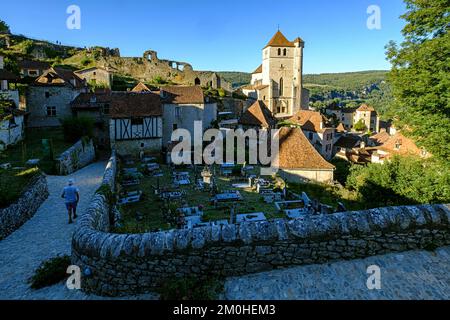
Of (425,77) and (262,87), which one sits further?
(262,87)

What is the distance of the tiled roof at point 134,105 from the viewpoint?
1030 inches

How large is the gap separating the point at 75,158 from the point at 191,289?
17822mm

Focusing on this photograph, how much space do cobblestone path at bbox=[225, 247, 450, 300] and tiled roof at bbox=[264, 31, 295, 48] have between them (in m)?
52.6

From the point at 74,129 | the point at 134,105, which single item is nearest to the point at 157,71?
A: the point at 134,105

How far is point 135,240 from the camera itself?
6223 mm

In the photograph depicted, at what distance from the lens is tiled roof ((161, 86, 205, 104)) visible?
30.7m

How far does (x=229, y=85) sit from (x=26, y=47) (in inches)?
1334

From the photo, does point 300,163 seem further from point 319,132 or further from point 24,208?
point 24,208

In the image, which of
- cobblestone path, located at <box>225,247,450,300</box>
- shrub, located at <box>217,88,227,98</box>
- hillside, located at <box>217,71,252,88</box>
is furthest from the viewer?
hillside, located at <box>217,71,252,88</box>

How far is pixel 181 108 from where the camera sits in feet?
102

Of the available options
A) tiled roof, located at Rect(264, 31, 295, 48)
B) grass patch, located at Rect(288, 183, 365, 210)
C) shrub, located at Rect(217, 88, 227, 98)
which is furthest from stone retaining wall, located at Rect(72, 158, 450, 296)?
tiled roof, located at Rect(264, 31, 295, 48)

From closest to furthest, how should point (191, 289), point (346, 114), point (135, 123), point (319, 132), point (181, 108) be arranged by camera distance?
point (191, 289) → point (135, 123) → point (181, 108) → point (319, 132) → point (346, 114)

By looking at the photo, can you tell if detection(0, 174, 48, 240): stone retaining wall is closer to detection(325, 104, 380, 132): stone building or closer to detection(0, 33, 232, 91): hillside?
detection(0, 33, 232, 91): hillside
